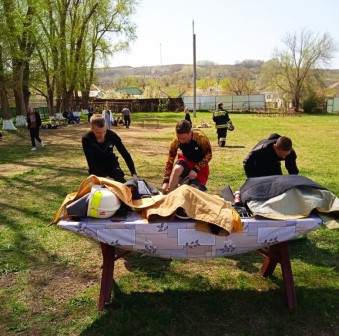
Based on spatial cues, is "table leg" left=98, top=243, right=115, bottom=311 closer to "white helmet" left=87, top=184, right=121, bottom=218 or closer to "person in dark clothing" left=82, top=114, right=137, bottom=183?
"white helmet" left=87, top=184, right=121, bottom=218

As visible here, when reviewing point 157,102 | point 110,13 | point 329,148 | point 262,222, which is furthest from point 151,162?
point 157,102

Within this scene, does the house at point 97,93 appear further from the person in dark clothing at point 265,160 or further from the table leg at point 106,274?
the table leg at point 106,274

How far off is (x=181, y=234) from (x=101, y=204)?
702mm

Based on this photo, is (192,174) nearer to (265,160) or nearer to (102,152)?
(265,160)

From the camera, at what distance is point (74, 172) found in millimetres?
10109

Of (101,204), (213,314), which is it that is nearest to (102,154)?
(101,204)

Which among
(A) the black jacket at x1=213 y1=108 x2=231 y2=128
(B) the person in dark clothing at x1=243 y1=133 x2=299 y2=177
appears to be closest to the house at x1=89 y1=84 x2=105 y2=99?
(A) the black jacket at x1=213 y1=108 x2=231 y2=128

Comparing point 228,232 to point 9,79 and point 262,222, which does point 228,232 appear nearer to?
point 262,222

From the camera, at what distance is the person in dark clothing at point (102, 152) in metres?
4.77

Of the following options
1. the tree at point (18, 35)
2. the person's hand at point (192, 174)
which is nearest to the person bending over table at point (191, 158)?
the person's hand at point (192, 174)

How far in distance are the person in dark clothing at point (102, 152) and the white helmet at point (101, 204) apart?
1448 mm

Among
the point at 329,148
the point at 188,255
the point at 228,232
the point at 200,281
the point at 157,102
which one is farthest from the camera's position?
the point at 157,102

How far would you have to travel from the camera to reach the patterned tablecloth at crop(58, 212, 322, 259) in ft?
10.4

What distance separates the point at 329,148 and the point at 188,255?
44.5 feet
